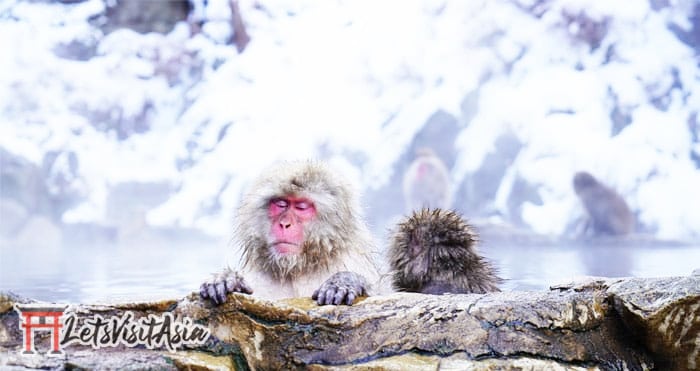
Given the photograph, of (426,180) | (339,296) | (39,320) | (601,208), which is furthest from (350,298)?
(426,180)

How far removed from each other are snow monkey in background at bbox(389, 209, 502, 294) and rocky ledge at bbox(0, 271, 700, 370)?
461 mm

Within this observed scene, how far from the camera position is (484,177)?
602 cm

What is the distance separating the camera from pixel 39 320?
2.08m

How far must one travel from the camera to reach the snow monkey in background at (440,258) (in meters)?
2.59

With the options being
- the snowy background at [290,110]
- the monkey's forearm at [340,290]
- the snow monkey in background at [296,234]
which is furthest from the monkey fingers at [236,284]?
the snowy background at [290,110]

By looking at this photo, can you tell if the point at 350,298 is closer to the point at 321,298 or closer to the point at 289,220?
the point at 321,298

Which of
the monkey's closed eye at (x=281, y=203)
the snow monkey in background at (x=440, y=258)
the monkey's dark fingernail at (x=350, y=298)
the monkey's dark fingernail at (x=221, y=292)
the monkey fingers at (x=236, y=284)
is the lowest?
the monkey's dark fingernail at (x=350, y=298)

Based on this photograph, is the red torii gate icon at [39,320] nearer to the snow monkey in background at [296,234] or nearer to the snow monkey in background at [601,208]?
the snow monkey in background at [296,234]

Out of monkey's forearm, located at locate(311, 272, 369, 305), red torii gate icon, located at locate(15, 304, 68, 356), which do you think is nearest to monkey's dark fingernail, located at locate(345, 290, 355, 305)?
monkey's forearm, located at locate(311, 272, 369, 305)

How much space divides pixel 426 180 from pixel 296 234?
3740 mm

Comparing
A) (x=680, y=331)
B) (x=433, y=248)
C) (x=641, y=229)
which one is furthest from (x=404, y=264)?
(x=641, y=229)

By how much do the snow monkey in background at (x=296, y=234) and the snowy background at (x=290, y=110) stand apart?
3088 millimetres

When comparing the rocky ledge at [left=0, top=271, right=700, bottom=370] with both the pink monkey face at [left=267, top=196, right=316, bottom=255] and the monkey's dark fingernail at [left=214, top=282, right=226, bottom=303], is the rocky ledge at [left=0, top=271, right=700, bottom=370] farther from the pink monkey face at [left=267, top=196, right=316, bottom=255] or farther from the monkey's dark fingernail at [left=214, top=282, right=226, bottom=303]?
the pink monkey face at [left=267, top=196, right=316, bottom=255]

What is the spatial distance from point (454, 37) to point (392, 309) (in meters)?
4.32
